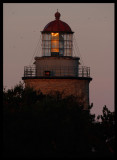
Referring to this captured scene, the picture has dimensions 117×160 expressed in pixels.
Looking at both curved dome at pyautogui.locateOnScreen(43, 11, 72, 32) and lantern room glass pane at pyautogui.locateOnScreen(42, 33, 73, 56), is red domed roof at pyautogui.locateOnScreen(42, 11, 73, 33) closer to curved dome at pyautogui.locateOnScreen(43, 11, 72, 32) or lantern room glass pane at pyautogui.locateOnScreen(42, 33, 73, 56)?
curved dome at pyautogui.locateOnScreen(43, 11, 72, 32)

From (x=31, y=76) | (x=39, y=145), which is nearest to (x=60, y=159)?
(x=39, y=145)

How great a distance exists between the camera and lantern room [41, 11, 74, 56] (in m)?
55.7

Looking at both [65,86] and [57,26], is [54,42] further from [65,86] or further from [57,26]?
[65,86]

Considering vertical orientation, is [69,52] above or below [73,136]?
above

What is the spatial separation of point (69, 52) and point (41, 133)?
22845 millimetres

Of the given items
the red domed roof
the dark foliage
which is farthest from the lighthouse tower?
the dark foliage

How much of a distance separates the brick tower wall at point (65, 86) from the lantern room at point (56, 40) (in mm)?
2643

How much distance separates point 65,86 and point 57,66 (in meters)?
2.28

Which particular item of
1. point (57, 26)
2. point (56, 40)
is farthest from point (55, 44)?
point (57, 26)

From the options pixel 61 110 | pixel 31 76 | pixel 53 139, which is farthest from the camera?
pixel 31 76

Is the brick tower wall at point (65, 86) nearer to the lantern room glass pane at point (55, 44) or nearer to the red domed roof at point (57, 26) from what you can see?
the lantern room glass pane at point (55, 44)

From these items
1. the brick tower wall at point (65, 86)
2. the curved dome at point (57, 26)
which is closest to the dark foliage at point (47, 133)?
the brick tower wall at point (65, 86)

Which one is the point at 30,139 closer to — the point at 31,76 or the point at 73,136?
the point at 73,136

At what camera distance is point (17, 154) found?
3203cm
